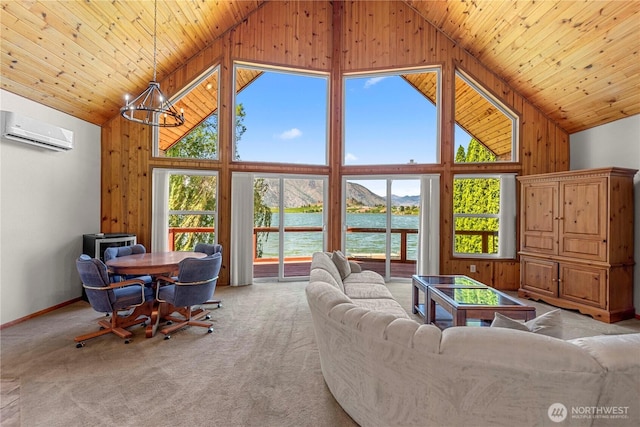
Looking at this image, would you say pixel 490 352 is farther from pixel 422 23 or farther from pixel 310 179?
pixel 422 23

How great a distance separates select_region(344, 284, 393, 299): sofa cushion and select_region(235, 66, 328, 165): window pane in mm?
2868

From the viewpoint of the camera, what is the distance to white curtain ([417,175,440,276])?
5.36 meters

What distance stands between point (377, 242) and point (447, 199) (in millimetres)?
1492

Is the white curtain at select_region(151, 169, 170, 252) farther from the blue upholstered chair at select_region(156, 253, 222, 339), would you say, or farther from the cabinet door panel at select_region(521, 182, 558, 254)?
the cabinet door panel at select_region(521, 182, 558, 254)

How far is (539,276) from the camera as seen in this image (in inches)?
176

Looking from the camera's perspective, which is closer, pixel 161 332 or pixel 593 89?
pixel 161 332

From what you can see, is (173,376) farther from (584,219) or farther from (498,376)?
(584,219)

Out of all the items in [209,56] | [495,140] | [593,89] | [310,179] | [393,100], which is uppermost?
[209,56]

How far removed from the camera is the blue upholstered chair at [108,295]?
2.86 m

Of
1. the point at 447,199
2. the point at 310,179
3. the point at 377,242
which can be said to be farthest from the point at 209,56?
the point at 447,199

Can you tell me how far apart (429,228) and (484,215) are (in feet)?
3.24

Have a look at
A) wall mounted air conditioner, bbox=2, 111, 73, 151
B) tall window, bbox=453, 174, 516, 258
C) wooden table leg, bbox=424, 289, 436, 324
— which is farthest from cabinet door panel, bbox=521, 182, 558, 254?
wall mounted air conditioner, bbox=2, 111, 73, 151

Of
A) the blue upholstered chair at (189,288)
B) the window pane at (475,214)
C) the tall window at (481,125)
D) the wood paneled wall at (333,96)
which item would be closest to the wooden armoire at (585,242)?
the window pane at (475,214)

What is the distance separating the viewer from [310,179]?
578 cm
